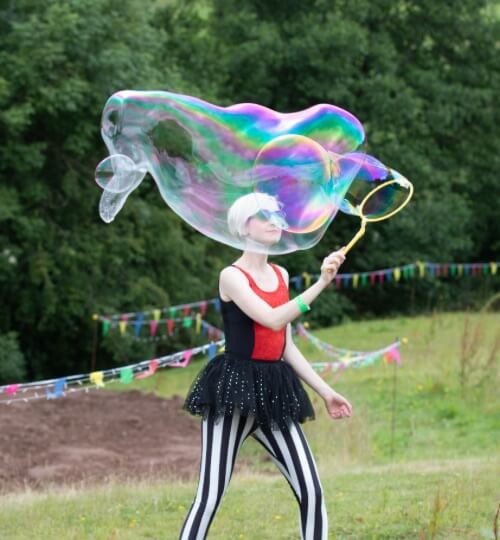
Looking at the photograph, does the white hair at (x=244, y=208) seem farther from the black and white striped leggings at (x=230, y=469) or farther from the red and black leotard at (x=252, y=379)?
the black and white striped leggings at (x=230, y=469)

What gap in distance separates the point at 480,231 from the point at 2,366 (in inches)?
611

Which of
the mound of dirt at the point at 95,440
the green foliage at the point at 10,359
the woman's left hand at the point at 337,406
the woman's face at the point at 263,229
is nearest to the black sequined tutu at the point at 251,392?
the woman's left hand at the point at 337,406

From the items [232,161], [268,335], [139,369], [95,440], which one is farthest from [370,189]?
[139,369]

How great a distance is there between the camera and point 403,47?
27281mm

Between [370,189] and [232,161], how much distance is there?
0.62m

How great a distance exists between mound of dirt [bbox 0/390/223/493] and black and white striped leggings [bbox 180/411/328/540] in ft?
13.1

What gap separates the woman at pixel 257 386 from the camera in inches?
170

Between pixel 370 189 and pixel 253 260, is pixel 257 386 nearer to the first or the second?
pixel 253 260

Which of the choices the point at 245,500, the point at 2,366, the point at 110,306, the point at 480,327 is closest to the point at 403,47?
the point at 110,306

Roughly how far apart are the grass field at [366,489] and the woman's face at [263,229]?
1.20 meters

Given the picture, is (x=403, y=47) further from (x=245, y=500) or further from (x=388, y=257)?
(x=245, y=500)

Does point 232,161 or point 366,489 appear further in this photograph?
point 366,489

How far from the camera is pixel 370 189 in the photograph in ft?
16.2

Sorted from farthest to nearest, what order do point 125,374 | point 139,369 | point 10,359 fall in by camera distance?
point 10,359 < point 139,369 < point 125,374
